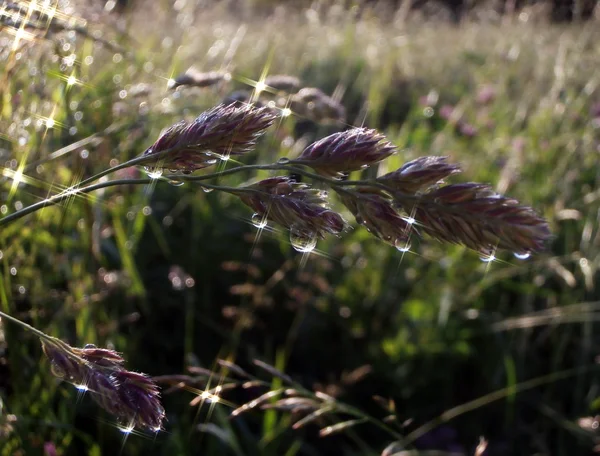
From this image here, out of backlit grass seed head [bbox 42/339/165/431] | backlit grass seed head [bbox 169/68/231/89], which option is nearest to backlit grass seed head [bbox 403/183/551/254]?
backlit grass seed head [bbox 42/339/165/431]

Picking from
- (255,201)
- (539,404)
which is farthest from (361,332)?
(255,201)

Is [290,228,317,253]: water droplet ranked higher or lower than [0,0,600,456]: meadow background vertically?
higher

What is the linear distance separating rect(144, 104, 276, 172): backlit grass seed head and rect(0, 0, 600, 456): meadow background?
0.53 metres

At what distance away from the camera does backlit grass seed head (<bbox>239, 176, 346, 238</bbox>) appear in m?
0.55

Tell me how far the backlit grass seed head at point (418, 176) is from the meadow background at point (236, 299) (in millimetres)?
601

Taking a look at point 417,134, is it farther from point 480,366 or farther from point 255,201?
point 255,201

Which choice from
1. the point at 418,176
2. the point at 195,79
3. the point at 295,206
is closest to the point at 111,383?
the point at 295,206

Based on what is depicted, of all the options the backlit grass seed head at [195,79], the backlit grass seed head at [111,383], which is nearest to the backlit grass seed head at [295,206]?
the backlit grass seed head at [111,383]

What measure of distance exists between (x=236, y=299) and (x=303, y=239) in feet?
5.13

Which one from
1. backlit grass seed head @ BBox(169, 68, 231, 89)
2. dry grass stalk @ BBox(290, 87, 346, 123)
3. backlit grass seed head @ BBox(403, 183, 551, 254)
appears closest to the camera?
backlit grass seed head @ BBox(403, 183, 551, 254)

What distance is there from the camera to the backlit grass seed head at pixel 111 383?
530 mm

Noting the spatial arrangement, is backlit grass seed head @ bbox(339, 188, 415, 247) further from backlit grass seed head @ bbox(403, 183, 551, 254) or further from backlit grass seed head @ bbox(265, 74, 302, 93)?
backlit grass seed head @ bbox(265, 74, 302, 93)

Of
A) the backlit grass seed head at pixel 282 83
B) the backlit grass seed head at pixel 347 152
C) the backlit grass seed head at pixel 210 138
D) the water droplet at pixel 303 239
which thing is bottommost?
the backlit grass seed head at pixel 282 83

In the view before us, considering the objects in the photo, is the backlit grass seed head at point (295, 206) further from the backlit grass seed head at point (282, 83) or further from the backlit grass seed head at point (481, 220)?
the backlit grass seed head at point (282, 83)
